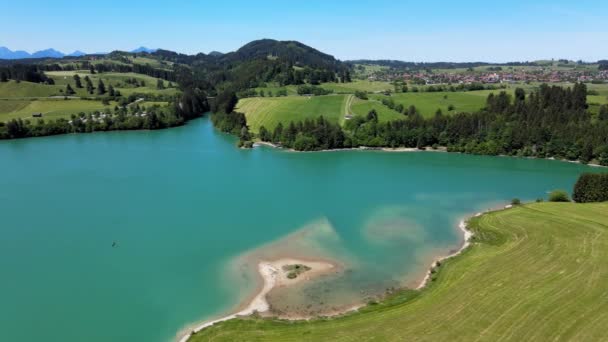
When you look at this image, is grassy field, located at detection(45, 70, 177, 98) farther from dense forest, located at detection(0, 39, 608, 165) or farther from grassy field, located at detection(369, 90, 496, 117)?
grassy field, located at detection(369, 90, 496, 117)

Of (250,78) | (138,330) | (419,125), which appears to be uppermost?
(250,78)

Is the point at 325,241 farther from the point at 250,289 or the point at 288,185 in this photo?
the point at 288,185

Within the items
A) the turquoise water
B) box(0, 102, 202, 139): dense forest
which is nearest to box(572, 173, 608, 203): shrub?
the turquoise water

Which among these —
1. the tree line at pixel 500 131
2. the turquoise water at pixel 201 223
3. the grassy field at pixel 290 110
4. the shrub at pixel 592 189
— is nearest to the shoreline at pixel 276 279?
the turquoise water at pixel 201 223

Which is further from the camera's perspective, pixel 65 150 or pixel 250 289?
pixel 65 150

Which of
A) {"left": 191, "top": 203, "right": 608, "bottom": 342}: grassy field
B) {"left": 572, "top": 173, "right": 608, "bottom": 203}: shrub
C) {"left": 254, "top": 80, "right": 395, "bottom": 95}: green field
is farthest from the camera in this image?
{"left": 254, "top": 80, "right": 395, "bottom": 95}: green field

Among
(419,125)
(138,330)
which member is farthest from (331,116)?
(138,330)
